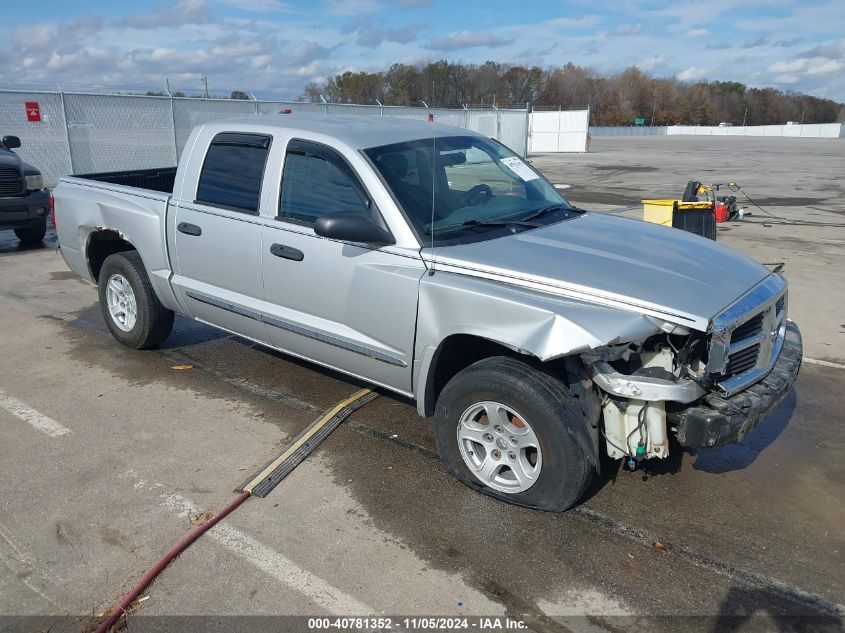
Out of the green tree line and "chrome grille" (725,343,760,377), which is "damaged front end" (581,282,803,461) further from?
the green tree line

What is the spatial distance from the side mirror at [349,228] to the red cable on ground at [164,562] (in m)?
1.47

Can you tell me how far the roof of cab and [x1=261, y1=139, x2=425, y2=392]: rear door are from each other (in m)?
0.15

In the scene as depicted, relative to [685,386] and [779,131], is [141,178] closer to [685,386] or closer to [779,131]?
[685,386]

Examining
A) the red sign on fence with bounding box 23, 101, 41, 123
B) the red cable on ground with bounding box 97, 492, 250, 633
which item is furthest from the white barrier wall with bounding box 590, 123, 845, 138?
the red cable on ground with bounding box 97, 492, 250, 633

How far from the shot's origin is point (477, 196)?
4.43m

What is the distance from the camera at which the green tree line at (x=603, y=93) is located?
82.6 m

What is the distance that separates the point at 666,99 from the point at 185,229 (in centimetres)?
13096

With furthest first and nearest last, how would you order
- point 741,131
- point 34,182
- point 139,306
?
point 741,131 → point 34,182 → point 139,306

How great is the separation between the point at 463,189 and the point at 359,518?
6.89 ft

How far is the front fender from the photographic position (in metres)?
3.12

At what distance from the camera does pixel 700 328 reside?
10.2ft

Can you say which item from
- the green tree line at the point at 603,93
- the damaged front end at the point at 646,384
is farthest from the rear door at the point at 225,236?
the green tree line at the point at 603,93

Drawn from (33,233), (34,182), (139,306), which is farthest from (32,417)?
(33,233)

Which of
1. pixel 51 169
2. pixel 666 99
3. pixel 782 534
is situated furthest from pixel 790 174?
pixel 666 99
